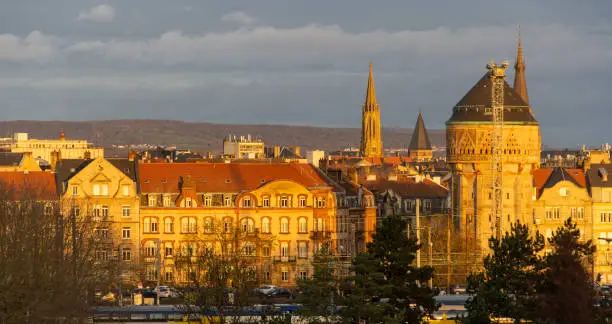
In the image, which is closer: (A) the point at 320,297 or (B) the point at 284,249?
(A) the point at 320,297

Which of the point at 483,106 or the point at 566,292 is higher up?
the point at 483,106

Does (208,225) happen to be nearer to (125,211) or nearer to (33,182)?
(125,211)

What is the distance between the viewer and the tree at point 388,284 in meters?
106

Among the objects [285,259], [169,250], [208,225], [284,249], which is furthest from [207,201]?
[285,259]

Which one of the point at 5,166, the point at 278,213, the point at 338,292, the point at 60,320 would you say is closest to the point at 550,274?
the point at 338,292

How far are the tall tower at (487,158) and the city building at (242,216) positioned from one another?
669 inches

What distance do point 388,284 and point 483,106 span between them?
76941 mm

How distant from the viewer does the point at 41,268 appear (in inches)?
4343

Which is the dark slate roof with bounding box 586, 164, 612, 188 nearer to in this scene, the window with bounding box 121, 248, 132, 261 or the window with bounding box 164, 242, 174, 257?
the window with bounding box 164, 242, 174, 257

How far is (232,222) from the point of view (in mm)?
169250

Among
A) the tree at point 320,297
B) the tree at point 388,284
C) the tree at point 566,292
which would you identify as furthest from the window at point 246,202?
the tree at point 566,292

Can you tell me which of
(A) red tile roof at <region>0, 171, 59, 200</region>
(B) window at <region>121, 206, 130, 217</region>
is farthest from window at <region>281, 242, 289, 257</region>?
(A) red tile roof at <region>0, 171, 59, 200</region>

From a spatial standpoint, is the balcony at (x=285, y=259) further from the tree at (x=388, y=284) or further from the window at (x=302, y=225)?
the tree at (x=388, y=284)

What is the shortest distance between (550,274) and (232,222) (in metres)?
73.4
